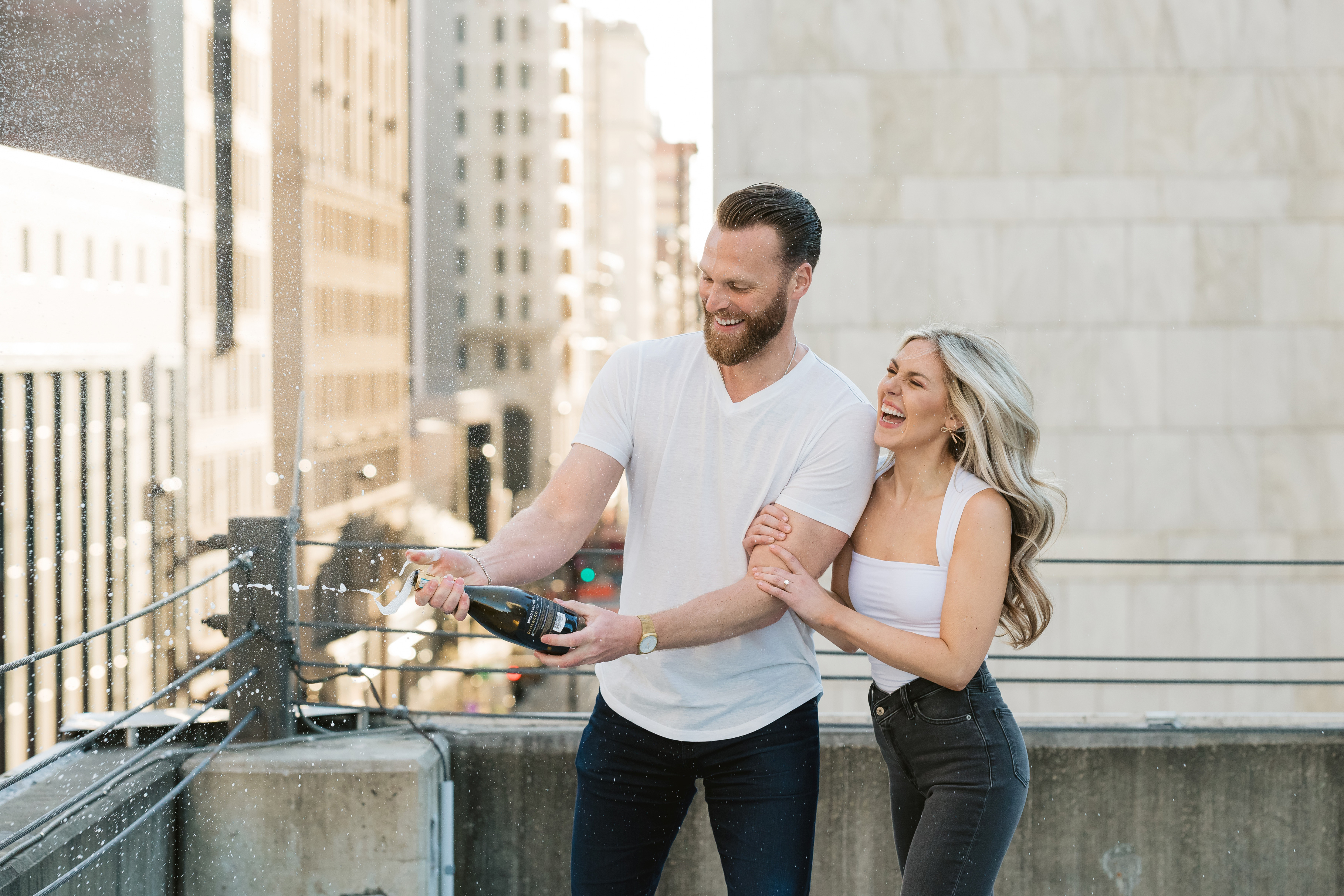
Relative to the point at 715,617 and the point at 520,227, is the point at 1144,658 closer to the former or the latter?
the point at 715,617

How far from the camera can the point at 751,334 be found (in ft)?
7.71

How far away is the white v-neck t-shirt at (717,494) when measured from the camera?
7.82 feet

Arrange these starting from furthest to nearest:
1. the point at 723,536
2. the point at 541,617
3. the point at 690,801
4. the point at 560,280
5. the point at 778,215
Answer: the point at 560,280 → the point at 690,801 → the point at 723,536 → the point at 778,215 → the point at 541,617

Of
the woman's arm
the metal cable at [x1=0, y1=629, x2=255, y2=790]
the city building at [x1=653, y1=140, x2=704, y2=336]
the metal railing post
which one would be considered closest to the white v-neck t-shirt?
the woman's arm

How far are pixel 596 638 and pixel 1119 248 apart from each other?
7907 mm

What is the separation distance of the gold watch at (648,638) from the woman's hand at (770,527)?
29cm

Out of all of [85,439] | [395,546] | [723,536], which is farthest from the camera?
[85,439]

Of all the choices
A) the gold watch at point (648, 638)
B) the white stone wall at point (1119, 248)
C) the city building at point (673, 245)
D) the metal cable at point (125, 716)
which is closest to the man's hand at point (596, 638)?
the gold watch at point (648, 638)

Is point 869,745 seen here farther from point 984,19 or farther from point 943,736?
point 984,19

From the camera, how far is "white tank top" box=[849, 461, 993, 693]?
239 cm

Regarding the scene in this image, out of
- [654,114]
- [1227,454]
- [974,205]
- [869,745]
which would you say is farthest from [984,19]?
[654,114]

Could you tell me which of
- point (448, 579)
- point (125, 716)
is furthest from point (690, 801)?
point (125, 716)

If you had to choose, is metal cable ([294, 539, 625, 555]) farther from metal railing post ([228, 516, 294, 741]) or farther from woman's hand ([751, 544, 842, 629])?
woman's hand ([751, 544, 842, 629])

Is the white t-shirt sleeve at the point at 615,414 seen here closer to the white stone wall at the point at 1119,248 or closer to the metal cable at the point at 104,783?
the metal cable at the point at 104,783
